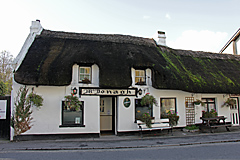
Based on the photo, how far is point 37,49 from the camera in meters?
11.6

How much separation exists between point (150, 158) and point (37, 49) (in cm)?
906

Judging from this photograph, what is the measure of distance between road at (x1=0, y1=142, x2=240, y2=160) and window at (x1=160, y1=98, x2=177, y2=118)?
13.0 ft

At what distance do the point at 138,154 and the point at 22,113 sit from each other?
647 cm

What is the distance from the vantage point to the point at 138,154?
7641mm

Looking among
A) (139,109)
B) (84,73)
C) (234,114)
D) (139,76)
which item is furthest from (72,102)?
(234,114)

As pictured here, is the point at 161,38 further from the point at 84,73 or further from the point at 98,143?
the point at 98,143

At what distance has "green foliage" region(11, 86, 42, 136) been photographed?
991cm

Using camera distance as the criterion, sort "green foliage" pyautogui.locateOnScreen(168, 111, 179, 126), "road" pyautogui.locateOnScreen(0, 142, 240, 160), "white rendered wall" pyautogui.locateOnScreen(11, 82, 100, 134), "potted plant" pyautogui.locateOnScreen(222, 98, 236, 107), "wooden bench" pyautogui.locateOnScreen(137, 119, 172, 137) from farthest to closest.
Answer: "potted plant" pyautogui.locateOnScreen(222, 98, 236, 107)
"green foliage" pyautogui.locateOnScreen(168, 111, 179, 126)
"wooden bench" pyautogui.locateOnScreen(137, 119, 172, 137)
"white rendered wall" pyautogui.locateOnScreen(11, 82, 100, 134)
"road" pyautogui.locateOnScreen(0, 142, 240, 160)

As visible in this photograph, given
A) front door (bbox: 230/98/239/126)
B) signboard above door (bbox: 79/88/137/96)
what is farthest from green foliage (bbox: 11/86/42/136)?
front door (bbox: 230/98/239/126)

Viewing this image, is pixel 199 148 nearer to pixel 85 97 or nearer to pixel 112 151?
pixel 112 151

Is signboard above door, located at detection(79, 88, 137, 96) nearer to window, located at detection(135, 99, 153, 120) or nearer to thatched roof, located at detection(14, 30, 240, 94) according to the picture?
thatched roof, located at detection(14, 30, 240, 94)

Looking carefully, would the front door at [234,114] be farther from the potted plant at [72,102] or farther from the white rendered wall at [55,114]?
the potted plant at [72,102]

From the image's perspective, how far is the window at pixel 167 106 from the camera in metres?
12.7

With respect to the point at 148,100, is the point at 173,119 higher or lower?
lower
